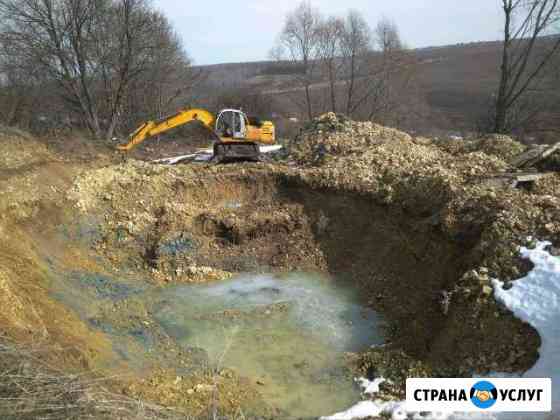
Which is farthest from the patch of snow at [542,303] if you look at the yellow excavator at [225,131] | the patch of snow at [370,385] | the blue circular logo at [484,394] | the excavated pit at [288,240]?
the yellow excavator at [225,131]

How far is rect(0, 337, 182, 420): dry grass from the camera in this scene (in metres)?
3.24

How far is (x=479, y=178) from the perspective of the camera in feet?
29.3

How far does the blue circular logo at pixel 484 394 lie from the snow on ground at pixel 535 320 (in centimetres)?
24

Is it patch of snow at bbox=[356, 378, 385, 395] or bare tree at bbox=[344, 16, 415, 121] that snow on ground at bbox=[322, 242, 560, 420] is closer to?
patch of snow at bbox=[356, 378, 385, 395]

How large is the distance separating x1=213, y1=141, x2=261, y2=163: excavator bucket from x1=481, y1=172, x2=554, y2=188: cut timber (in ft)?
20.2

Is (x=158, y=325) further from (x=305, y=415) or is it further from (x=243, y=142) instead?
(x=243, y=142)

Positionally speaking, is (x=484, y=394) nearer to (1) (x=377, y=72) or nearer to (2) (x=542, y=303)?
(2) (x=542, y=303)

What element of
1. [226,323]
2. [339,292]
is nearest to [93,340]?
[226,323]

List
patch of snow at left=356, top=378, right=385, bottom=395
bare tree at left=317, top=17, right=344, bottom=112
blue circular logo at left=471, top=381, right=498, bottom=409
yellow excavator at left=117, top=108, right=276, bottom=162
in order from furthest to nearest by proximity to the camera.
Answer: bare tree at left=317, top=17, right=344, bottom=112 → yellow excavator at left=117, top=108, right=276, bottom=162 → patch of snow at left=356, top=378, right=385, bottom=395 → blue circular logo at left=471, top=381, right=498, bottom=409

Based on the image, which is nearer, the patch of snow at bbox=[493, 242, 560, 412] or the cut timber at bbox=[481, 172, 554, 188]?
the patch of snow at bbox=[493, 242, 560, 412]

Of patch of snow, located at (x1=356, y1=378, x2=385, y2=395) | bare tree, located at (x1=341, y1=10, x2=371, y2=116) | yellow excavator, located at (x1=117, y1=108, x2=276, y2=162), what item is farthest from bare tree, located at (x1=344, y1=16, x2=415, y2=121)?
patch of snow, located at (x1=356, y1=378, x2=385, y2=395)

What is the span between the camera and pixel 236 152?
12.5m

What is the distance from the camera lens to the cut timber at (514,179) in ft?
27.3

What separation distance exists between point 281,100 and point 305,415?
29.1m
